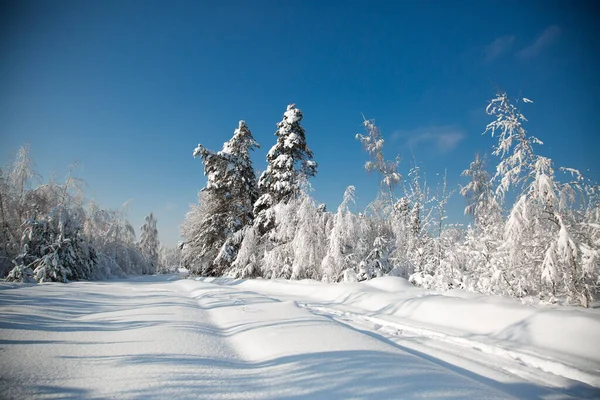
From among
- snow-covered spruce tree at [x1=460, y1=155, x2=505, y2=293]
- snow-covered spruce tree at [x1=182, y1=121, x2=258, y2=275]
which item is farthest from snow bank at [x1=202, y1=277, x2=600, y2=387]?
snow-covered spruce tree at [x1=182, y1=121, x2=258, y2=275]

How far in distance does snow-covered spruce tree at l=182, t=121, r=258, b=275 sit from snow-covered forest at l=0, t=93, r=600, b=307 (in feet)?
0.29

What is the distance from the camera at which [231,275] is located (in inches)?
715

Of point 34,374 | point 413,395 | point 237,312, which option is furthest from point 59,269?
point 413,395

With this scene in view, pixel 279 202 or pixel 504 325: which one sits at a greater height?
pixel 279 202

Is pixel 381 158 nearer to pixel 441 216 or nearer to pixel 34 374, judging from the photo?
A: pixel 441 216

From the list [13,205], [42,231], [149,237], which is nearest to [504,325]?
[42,231]

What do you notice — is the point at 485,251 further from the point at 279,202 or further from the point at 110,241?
the point at 110,241

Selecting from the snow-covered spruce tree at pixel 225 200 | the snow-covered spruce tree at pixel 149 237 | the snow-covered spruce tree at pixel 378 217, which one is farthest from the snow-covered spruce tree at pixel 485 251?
the snow-covered spruce tree at pixel 149 237

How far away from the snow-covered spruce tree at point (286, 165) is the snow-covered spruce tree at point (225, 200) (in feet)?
11.2

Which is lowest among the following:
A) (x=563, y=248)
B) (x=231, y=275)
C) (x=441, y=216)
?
(x=231, y=275)

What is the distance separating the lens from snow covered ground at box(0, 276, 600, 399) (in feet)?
8.64

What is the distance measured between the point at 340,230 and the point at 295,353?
1000 cm

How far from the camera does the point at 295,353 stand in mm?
3541

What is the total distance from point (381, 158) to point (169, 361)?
14.0 metres
